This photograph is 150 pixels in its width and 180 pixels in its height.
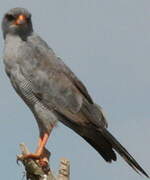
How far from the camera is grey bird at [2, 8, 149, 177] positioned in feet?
35.4

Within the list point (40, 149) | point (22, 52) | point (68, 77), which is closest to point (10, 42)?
point (22, 52)

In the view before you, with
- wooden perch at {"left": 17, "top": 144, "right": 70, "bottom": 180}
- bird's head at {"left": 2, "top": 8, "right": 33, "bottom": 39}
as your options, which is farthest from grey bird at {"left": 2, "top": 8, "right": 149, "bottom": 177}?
wooden perch at {"left": 17, "top": 144, "right": 70, "bottom": 180}

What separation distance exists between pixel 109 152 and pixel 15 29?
2849 millimetres

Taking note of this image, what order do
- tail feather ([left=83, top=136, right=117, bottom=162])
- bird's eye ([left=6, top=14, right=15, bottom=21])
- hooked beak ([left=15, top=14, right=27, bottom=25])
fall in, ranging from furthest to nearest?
bird's eye ([left=6, top=14, right=15, bottom=21]) → hooked beak ([left=15, top=14, right=27, bottom=25]) → tail feather ([left=83, top=136, right=117, bottom=162])

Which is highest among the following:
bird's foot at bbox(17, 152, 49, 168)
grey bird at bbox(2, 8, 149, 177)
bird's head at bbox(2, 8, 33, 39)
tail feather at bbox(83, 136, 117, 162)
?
bird's head at bbox(2, 8, 33, 39)

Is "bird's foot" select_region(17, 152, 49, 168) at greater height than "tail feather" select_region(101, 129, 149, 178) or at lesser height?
lesser

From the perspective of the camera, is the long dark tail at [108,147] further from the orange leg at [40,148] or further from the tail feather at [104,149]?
the orange leg at [40,148]

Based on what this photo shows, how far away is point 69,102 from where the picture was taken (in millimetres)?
11250

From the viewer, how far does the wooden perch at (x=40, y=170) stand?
846 cm

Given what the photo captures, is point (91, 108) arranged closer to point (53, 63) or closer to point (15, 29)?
point (53, 63)

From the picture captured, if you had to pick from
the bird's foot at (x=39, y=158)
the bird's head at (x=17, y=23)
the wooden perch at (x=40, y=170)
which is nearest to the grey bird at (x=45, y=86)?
the bird's head at (x=17, y=23)

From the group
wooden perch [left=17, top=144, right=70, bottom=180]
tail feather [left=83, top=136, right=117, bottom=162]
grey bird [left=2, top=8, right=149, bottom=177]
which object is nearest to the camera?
wooden perch [left=17, top=144, right=70, bottom=180]

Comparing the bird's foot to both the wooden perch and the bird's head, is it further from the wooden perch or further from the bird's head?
the bird's head

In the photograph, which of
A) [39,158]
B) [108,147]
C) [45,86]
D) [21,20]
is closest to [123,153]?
[108,147]
